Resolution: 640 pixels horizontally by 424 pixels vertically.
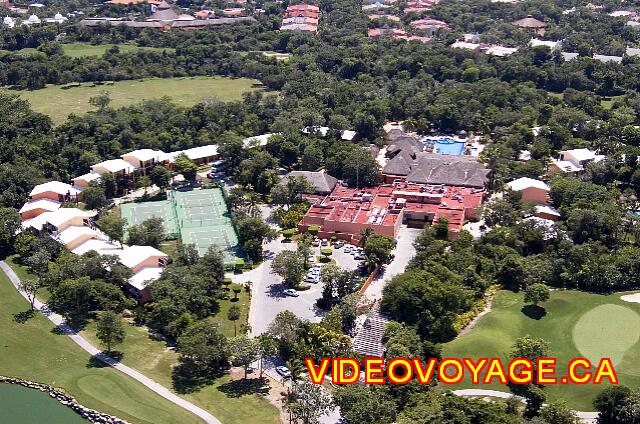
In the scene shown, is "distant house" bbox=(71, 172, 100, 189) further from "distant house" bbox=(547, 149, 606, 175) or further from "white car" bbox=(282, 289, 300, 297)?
"distant house" bbox=(547, 149, 606, 175)

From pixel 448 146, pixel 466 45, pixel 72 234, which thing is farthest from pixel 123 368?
pixel 466 45

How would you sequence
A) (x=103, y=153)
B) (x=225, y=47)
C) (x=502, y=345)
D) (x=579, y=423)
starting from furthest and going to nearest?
(x=225, y=47), (x=103, y=153), (x=502, y=345), (x=579, y=423)

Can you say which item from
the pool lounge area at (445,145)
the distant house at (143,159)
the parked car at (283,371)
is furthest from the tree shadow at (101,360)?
the pool lounge area at (445,145)

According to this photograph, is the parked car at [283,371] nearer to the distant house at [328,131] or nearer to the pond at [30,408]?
the pond at [30,408]

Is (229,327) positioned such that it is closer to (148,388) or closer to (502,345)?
(148,388)

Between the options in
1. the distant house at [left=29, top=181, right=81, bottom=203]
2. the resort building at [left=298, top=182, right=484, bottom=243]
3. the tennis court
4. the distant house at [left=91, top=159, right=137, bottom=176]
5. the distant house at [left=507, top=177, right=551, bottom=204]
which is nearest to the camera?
the resort building at [left=298, top=182, right=484, bottom=243]

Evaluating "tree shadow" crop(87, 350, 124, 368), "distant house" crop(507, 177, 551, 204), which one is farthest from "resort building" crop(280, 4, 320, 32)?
"tree shadow" crop(87, 350, 124, 368)

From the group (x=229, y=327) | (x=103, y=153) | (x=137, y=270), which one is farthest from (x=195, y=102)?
(x=229, y=327)
